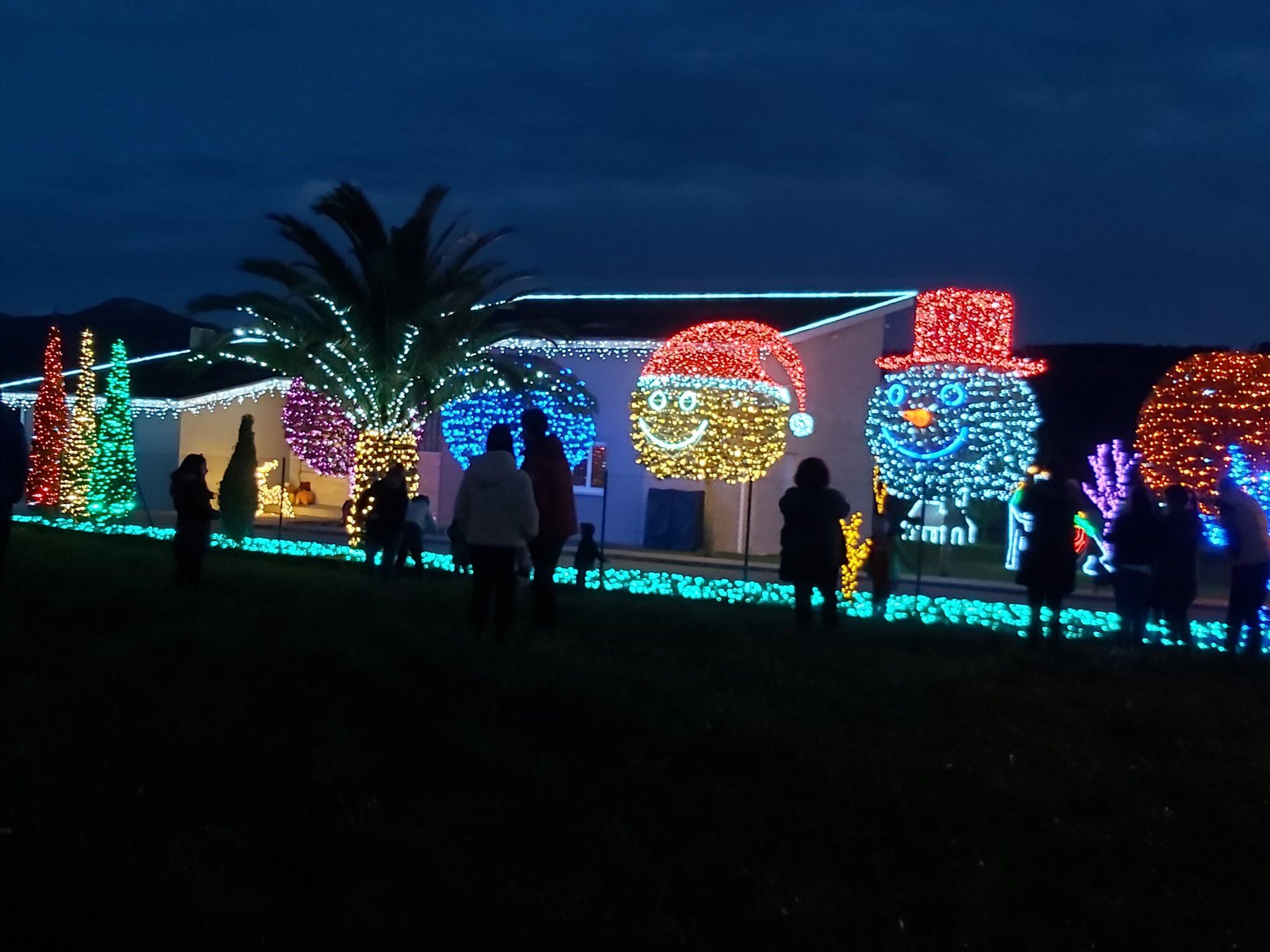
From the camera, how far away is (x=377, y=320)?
76.7 ft

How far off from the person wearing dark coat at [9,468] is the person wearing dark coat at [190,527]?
2.20m

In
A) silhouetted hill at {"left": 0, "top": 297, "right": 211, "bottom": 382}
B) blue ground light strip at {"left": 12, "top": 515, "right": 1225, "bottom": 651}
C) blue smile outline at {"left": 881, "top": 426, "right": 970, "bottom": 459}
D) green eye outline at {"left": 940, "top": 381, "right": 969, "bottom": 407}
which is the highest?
silhouetted hill at {"left": 0, "top": 297, "right": 211, "bottom": 382}

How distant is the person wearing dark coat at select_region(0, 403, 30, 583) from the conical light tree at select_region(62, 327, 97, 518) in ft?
63.6

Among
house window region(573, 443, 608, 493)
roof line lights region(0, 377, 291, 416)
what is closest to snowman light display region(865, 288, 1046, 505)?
house window region(573, 443, 608, 493)

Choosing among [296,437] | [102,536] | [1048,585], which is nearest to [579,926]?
[1048,585]

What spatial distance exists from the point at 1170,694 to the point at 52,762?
640 cm

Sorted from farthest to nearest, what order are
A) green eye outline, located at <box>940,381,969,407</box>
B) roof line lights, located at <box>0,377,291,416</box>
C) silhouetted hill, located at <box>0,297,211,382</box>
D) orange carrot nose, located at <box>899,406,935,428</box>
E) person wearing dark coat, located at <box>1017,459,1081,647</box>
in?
silhouetted hill, located at <box>0,297,211,382</box> < roof line lights, located at <box>0,377,291,416</box> < orange carrot nose, located at <box>899,406,935,428</box> < green eye outline, located at <box>940,381,969,407</box> < person wearing dark coat, located at <box>1017,459,1081,647</box>

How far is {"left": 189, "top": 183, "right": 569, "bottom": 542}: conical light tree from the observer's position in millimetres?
23156

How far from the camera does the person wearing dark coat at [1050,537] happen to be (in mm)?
11219

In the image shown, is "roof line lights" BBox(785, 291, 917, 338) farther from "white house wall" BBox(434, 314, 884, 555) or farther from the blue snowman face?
the blue snowman face

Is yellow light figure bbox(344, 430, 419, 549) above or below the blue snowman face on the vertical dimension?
below

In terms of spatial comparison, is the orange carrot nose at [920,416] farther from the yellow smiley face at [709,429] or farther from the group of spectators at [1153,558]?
the group of spectators at [1153,558]

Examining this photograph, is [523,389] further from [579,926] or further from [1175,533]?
[579,926]

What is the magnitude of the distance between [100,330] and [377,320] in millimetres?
80015
